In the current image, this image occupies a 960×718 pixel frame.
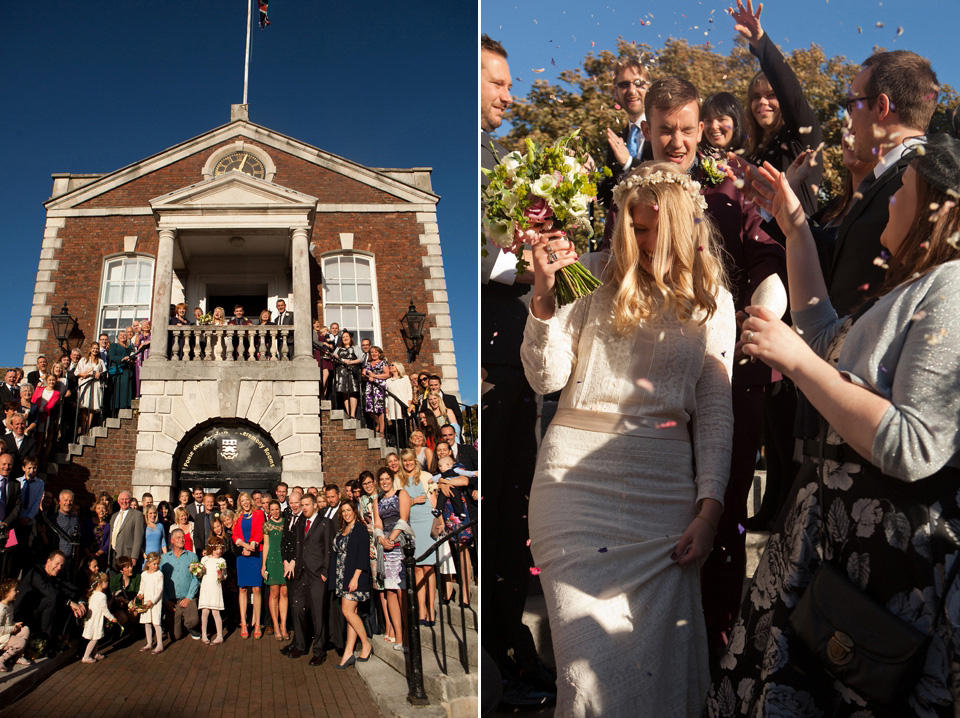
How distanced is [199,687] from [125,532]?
2.97 feet

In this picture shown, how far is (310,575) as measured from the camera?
332 cm

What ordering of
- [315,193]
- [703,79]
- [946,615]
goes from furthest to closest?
[315,193], [703,79], [946,615]

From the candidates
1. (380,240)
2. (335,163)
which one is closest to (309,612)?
(380,240)

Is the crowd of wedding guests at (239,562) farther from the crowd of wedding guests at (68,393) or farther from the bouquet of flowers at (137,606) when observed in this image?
the crowd of wedding guests at (68,393)

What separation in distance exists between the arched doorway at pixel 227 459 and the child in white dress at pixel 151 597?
0.37 m

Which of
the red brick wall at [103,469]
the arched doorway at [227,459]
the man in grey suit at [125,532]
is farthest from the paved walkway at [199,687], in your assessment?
the arched doorway at [227,459]

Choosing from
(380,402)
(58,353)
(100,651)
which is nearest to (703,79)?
(100,651)

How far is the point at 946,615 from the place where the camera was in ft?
3.06

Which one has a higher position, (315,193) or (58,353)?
(315,193)

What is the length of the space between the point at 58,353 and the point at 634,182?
3796 millimetres

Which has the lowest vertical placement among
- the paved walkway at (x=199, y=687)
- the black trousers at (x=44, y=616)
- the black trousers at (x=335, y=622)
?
the paved walkway at (x=199, y=687)

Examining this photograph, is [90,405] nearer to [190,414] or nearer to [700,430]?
[190,414]

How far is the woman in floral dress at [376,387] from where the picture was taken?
14.7ft

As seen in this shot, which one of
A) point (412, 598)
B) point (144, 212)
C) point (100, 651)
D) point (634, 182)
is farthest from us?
point (144, 212)
